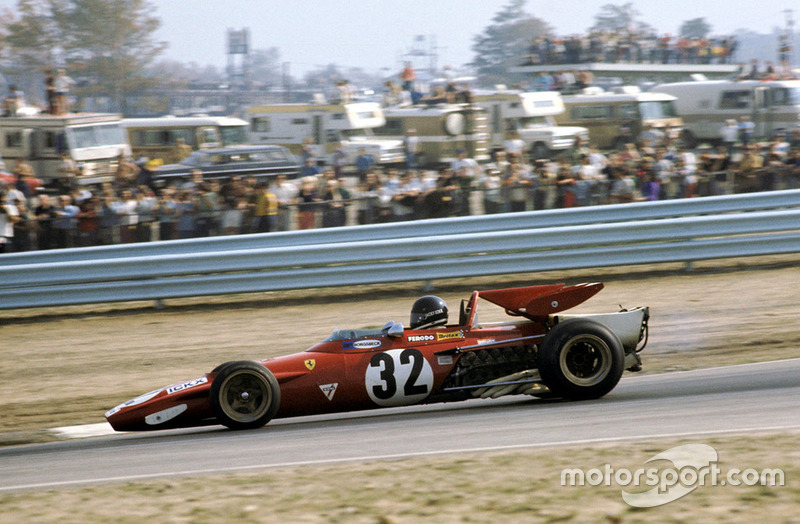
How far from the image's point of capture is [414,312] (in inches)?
277

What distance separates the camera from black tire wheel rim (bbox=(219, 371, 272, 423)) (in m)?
6.52

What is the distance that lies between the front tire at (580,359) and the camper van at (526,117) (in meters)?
18.7

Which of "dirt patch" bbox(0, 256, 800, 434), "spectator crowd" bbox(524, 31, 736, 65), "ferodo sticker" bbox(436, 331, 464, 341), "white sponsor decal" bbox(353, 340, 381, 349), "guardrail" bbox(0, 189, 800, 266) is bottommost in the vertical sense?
"dirt patch" bbox(0, 256, 800, 434)

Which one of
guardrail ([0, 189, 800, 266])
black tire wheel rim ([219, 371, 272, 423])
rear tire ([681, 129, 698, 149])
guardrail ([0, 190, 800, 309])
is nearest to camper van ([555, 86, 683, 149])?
rear tire ([681, 129, 698, 149])

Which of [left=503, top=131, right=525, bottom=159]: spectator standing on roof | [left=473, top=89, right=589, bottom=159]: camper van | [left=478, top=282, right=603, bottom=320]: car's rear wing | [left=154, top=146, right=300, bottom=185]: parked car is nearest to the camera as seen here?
[left=478, top=282, right=603, bottom=320]: car's rear wing

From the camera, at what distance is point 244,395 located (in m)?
6.59

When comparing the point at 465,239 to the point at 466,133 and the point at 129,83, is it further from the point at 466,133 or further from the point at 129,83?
the point at 129,83

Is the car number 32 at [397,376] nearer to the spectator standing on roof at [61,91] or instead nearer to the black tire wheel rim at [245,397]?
the black tire wheel rim at [245,397]

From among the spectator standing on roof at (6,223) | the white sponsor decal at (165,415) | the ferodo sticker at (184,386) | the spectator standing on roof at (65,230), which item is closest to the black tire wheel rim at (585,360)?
the ferodo sticker at (184,386)

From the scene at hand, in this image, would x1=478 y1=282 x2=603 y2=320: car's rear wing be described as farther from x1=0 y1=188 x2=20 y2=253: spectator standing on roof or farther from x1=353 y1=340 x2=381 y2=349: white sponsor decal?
x1=0 y1=188 x2=20 y2=253: spectator standing on roof

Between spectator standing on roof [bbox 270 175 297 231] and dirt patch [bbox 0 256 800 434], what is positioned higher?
spectator standing on roof [bbox 270 175 297 231]

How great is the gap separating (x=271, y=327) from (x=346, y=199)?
3648 millimetres

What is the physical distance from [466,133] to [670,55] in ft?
59.8

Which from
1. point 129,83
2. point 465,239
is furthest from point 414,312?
point 129,83
